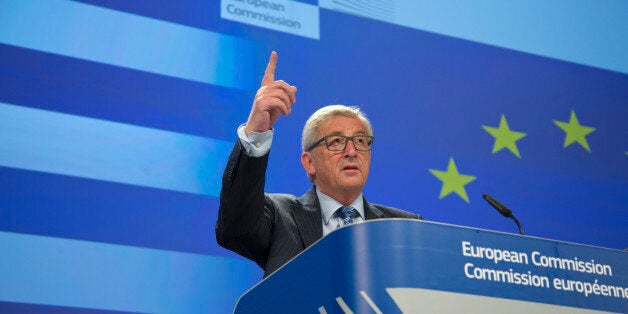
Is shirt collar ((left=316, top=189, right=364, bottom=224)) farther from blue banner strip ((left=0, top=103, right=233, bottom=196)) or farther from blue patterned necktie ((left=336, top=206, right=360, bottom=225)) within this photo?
blue banner strip ((left=0, top=103, right=233, bottom=196))

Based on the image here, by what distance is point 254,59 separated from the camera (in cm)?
340

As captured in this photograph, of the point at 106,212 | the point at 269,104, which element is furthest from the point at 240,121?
the point at 269,104

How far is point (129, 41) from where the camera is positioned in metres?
3.21

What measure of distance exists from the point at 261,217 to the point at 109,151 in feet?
3.78

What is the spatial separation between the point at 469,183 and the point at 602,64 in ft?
3.58

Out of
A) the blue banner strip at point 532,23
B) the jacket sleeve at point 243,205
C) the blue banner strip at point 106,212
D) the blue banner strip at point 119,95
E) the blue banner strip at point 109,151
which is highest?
the blue banner strip at point 532,23

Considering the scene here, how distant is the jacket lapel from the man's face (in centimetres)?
6

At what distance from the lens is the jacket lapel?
214cm

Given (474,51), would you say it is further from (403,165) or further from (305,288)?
(305,288)

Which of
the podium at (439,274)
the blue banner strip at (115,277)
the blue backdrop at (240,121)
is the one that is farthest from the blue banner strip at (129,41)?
the podium at (439,274)

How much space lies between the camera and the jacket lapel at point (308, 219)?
7.03 ft

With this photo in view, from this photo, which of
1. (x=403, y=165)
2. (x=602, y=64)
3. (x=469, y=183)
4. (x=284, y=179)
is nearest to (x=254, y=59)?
(x=284, y=179)

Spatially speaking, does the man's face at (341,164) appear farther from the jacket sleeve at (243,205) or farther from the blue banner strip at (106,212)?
the blue banner strip at (106,212)

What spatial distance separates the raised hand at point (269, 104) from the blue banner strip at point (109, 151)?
1.21 metres
